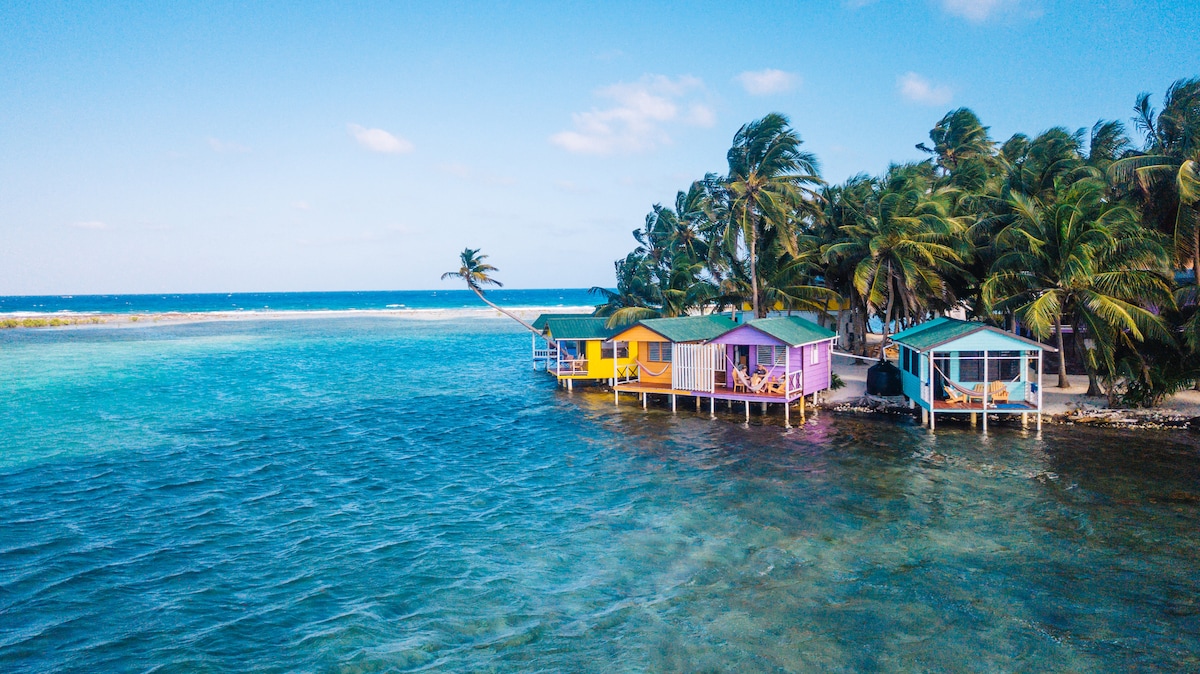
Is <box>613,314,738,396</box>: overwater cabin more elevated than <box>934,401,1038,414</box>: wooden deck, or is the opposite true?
<box>613,314,738,396</box>: overwater cabin

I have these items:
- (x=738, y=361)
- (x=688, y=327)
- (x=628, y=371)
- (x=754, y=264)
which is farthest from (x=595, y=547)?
(x=754, y=264)

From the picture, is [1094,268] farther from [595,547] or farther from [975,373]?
[595,547]

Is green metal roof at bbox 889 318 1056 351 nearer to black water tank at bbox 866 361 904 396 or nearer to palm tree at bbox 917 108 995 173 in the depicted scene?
black water tank at bbox 866 361 904 396

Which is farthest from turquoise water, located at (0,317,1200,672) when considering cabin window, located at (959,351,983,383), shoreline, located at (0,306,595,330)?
shoreline, located at (0,306,595,330)

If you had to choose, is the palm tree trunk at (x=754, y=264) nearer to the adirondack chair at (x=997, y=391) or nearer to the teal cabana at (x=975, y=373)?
the teal cabana at (x=975, y=373)

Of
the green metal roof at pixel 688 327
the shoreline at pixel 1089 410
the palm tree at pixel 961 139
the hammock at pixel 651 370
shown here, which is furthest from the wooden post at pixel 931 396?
the palm tree at pixel 961 139

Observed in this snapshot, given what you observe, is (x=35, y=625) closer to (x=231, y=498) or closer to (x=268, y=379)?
(x=231, y=498)

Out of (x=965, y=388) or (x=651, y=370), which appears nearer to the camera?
(x=965, y=388)
